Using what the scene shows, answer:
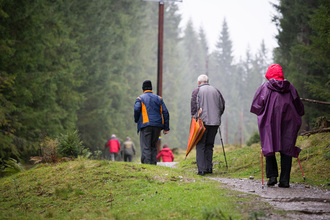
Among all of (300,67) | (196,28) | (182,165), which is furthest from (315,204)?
(196,28)

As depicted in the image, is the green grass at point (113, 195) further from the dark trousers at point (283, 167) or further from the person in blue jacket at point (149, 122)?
the person in blue jacket at point (149, 122)

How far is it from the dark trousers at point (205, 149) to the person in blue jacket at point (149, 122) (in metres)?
0.98

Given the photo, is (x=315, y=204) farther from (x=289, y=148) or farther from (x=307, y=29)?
(x=307, y=29)

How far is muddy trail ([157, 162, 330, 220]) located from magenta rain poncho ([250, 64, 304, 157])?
67 centimetres

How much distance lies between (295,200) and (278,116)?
6.28 ft

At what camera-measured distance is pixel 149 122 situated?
975cm

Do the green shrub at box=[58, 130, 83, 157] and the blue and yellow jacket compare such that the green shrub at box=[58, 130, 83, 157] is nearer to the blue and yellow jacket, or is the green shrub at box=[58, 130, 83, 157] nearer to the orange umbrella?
the blue and yellow jacket

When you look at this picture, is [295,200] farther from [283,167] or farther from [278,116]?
[278,116]

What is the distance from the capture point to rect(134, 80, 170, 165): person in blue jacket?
979 centimetres

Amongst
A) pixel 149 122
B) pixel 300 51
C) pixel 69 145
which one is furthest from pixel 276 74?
pixel 300 51

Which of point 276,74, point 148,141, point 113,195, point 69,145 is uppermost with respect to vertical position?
point 276,74

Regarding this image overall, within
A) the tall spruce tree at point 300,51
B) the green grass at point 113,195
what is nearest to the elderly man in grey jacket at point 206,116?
the green grass at point 113,195

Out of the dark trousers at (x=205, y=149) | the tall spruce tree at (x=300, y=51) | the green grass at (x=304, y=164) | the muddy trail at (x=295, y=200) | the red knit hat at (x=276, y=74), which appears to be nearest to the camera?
the muddy trail at (x=295, y=200)

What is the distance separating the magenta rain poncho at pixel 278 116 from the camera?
726cm
